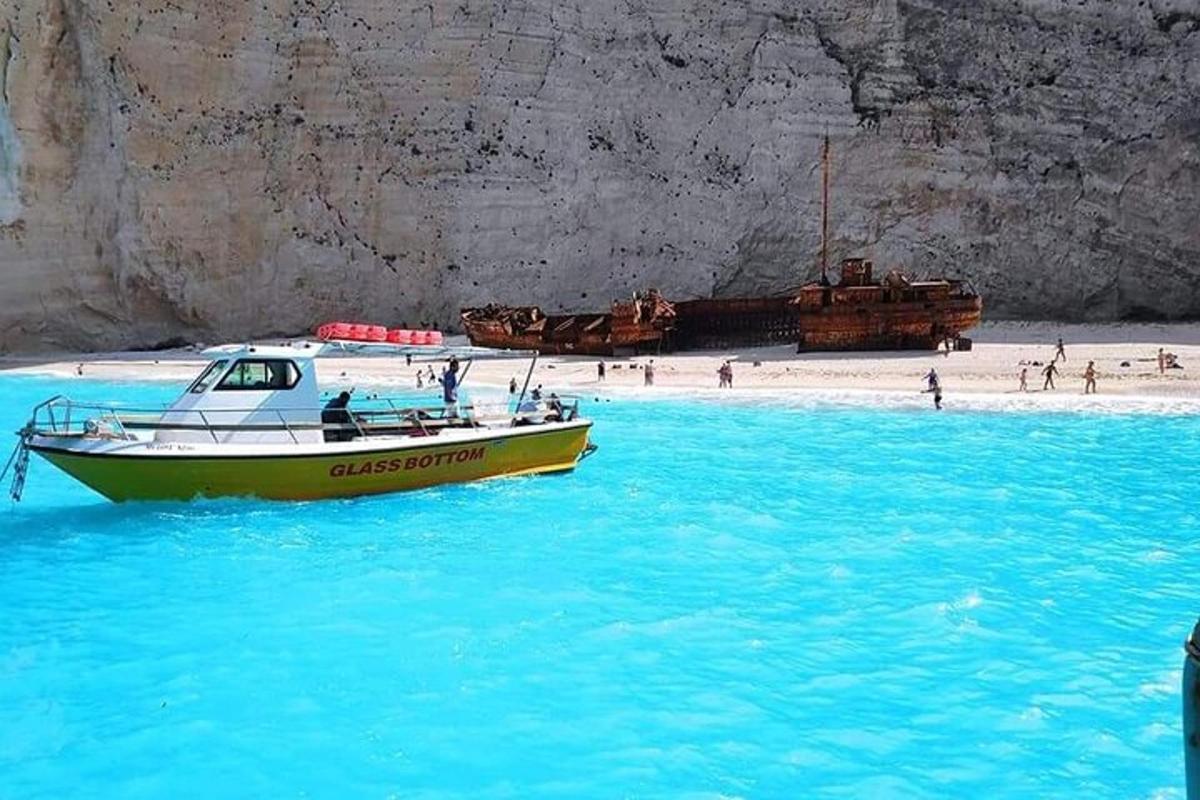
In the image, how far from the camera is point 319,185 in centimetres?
4722

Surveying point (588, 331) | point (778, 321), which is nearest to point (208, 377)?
point (588, 331)

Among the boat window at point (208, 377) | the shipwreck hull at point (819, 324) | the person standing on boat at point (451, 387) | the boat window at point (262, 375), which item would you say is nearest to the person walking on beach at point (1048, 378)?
the shipwreck hull at point (819, 324)

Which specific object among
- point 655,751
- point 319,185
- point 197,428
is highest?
point 319,185

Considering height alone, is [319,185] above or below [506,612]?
above

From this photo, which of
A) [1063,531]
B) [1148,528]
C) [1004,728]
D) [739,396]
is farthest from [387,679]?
[739,396]

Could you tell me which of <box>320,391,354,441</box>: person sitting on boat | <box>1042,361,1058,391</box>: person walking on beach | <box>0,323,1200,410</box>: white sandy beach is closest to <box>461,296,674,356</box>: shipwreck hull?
<box>0,323,1200,410</box>: white sandy beach

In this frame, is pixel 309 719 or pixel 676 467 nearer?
pixel 309 719

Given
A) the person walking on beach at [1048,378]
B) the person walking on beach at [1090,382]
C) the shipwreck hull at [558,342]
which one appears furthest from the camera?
the shipwreck hull at [558,342]

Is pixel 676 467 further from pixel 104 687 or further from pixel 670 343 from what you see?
pixel 670 343

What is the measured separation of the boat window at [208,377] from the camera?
1655 centimetres

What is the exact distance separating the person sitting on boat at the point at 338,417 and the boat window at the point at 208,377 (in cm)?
173

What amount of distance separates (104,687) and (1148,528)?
13.9 metres

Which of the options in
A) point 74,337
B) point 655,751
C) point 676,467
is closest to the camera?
point 655,751

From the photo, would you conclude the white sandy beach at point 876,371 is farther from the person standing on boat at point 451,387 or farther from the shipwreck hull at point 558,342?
the person standing on boat at point 451,387
